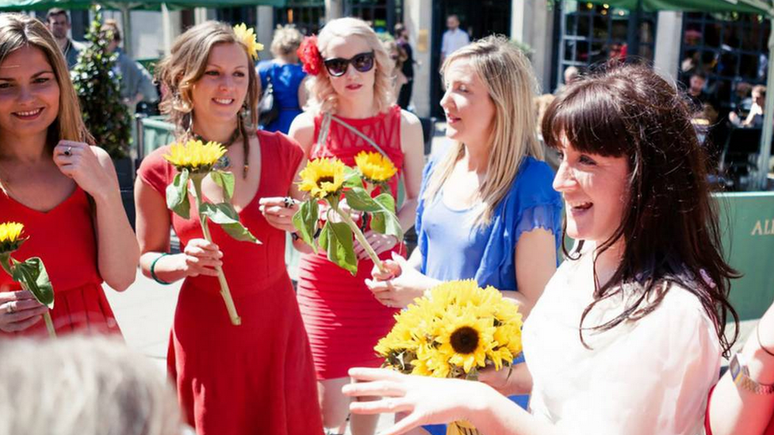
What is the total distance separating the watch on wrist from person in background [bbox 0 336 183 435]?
36.6 inches

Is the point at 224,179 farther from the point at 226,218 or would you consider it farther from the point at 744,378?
the point at 744,378

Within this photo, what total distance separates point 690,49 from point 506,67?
41.2ft

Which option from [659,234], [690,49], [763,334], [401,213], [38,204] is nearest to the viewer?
[763,334]

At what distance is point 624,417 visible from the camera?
1468 mm

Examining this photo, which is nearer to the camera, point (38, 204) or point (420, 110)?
point (38, 204)

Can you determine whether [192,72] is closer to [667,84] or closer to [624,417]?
[667,84]

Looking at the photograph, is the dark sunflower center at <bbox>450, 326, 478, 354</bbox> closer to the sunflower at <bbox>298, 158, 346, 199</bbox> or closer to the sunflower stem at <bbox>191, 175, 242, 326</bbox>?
the sunflower at <bbox>298, 158, 346, 199</bbox>

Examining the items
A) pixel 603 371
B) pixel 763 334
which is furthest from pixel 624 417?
pixel 763 334

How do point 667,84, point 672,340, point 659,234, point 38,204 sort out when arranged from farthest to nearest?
1. point 38,204
2. point 667,84
3. point 659,234
4. point 672,340

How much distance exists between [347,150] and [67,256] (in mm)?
1572

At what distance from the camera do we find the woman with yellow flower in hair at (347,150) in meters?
3.44

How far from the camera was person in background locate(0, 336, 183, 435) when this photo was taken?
834 mm

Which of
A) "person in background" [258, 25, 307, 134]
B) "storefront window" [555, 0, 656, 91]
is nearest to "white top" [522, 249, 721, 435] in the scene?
"person in background" [258, 25, 307, 134]

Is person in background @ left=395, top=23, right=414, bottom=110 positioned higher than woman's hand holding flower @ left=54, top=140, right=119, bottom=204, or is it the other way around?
woman's hand holding flower @ left=54, top=140, right=119, bottom=204
